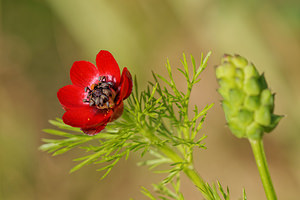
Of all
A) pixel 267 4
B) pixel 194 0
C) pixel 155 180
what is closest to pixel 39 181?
pixel 155 180

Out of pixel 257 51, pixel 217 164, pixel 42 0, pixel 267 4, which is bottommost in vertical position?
pixel 217 164

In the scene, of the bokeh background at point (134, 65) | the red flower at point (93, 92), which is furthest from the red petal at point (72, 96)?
the bokeh background at point (134, 65)

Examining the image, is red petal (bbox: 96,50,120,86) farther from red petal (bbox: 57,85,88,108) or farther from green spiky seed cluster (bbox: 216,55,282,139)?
green spiky seed cluster (bbox: 216,55,282,139)

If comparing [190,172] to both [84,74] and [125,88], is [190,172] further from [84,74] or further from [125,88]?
[84,74]

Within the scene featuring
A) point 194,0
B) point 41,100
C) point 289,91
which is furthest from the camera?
point 41,100

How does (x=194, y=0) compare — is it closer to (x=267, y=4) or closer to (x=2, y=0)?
(x=267, y=4)

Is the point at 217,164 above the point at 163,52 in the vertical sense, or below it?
below
